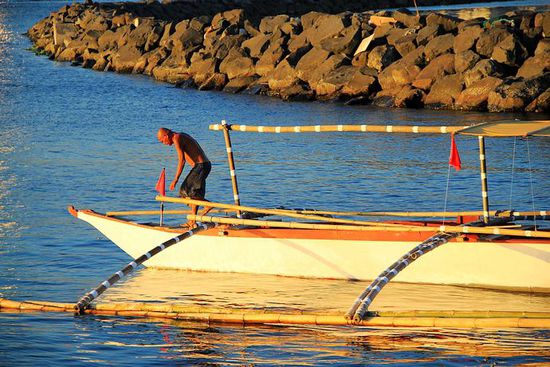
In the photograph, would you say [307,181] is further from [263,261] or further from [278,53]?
[278,53]

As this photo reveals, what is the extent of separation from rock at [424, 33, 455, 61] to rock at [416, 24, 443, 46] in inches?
29.6

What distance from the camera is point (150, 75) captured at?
53375mm

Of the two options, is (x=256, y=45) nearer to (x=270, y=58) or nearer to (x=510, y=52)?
(x=270, y=58)

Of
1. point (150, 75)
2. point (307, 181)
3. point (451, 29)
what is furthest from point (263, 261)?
point (150, 75)

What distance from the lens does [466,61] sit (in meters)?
36.8

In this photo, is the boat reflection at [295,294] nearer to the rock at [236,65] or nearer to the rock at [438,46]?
the rock at [438,46]

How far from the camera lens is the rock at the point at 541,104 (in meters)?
34.4

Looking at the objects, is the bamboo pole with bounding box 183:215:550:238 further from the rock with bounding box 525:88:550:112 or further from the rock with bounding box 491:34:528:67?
the rock with bounding box 491:34:528:67

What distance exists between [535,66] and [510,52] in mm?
1370

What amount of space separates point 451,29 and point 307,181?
16616mm

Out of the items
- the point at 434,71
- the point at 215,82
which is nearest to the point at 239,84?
the point at 215,82

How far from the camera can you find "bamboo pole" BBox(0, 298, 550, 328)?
14648 millimetres

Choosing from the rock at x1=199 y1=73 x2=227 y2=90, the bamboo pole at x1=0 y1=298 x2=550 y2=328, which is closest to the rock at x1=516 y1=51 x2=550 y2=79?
the rock at x1=199 y1=73 x2=227 y2=90

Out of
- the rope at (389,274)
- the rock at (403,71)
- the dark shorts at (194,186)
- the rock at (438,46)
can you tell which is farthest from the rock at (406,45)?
the rope at (389,274)
